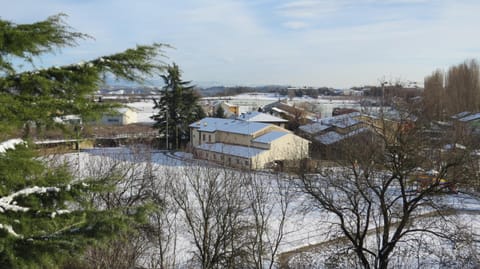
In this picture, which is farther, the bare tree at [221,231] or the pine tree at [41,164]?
the bare tree at [221,231]

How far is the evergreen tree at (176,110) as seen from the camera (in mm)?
39844

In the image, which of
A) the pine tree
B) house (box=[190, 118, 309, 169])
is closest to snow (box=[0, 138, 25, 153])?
the pine tree

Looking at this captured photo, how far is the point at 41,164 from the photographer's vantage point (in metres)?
3.75

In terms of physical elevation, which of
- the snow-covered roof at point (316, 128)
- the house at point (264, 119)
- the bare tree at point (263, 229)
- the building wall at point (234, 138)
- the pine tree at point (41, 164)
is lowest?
the bare tree at point (263, 229)

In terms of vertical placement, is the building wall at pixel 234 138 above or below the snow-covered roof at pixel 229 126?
below

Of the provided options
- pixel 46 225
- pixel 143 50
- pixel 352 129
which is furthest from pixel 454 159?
pixel 46 225

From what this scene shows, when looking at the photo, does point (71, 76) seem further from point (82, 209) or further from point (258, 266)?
point (258, 266)

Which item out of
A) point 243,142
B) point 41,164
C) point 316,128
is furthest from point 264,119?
point 41,164

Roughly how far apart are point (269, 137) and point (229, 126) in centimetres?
589

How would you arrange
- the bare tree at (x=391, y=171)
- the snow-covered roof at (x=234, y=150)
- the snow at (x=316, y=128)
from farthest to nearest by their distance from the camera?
the snow at (x=316, y=128) → the snow-covered roof at (x=234, y=150) → the bare tree at (x=391, y=171)

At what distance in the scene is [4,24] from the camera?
349 centimetres

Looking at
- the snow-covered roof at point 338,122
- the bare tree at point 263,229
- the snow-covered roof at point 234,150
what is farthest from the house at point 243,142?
the bare tree at point 263,229

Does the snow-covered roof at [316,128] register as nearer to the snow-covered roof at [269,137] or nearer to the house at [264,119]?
the snow-covered roof at [269,137]

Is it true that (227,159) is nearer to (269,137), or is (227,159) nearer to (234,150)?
(234,150)
